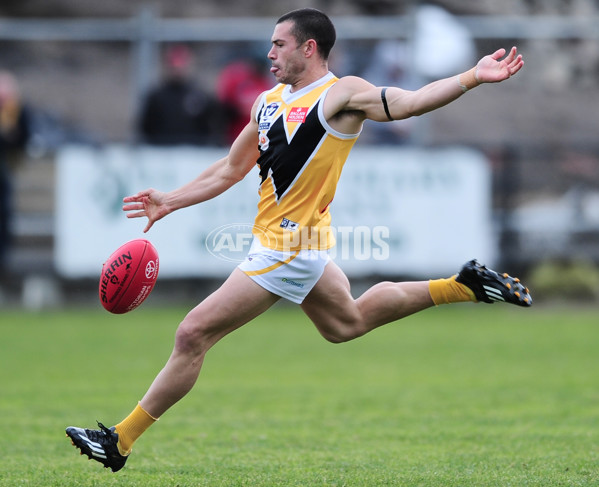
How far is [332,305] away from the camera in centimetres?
616

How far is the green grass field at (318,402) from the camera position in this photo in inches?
235

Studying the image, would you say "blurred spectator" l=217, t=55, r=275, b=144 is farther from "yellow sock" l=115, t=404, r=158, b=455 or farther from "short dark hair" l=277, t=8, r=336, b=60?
"yellow sock" l=115, t=404, r=158, b=455

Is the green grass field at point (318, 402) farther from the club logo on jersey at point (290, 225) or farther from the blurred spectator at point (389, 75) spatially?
the blurred spectator at point (389, 75)

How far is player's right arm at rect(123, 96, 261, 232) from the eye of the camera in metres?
6.21

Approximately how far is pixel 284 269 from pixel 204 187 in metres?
0.83

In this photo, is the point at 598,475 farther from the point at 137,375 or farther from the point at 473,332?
the point at 473,332

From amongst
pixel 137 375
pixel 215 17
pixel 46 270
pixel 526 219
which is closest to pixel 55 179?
pixel 46 270

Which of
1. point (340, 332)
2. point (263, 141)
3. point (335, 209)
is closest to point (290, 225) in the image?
point (263, 141)

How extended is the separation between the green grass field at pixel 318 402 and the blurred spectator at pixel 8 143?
45.5 inches

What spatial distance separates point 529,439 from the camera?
6840mm

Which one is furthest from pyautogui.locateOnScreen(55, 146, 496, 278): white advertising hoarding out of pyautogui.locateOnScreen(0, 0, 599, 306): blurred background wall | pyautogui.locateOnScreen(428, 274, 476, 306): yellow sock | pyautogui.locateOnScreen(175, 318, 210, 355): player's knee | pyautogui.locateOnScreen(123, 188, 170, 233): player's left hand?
pyautogui.locateOnScreen(175, 318, 210, 355): player's knee

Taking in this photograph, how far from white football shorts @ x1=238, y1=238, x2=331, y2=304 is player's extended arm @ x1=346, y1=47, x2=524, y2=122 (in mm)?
861

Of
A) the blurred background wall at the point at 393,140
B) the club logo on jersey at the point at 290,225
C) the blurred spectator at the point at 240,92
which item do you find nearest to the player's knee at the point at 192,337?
the club logo on jersey at the point at 290,225

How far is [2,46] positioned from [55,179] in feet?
10.5
